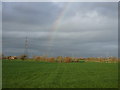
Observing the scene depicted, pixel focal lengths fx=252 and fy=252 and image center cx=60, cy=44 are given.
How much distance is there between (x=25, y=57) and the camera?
87938mm

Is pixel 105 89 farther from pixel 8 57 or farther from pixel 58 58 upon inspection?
pixel 58 58

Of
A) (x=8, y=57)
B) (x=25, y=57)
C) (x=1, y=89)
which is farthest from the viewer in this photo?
(x=25, y=57)

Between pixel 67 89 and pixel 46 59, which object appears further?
pixel 46 59

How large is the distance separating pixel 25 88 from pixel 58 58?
81.3m

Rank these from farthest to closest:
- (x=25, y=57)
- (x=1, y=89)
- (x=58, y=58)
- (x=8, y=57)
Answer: (x=58, y=58)
(x=25, y=57)
(x=8, y=57)
(x=1, y=89)

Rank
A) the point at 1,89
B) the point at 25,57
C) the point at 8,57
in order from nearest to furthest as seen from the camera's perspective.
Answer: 1. the point at 1,89
2. the point at 8,57
3. the point at 25,57

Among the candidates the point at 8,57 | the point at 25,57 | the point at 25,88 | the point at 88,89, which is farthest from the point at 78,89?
the point at 25,57

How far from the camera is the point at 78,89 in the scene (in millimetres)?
14648

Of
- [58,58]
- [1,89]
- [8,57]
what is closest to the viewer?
[1,89]

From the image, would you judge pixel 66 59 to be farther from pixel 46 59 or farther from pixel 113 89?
pixel 113 89

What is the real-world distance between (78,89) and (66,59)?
267ft

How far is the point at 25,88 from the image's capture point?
48.1 ft

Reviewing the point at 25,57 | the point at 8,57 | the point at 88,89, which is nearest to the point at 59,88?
the point at 88,89

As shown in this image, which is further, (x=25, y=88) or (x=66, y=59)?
(x=66, y=59)
